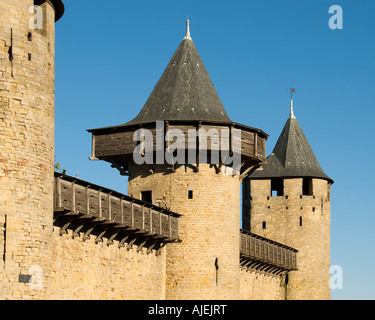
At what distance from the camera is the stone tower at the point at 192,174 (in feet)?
99.0

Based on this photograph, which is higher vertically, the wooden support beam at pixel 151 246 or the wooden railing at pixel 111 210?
the wooden railing at pixel 111 210

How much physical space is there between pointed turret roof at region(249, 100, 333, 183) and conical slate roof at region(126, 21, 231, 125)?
10391 mm

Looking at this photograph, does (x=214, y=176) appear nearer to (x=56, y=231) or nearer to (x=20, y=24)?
(x=56, y=231)

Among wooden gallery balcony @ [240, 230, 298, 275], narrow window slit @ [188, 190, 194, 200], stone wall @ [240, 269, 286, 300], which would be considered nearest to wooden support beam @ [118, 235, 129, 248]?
narrow window slit @ [188, 190, 194, 200]

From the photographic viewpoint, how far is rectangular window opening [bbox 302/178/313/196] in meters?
42.7

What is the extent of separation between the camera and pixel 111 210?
26625 millimetres

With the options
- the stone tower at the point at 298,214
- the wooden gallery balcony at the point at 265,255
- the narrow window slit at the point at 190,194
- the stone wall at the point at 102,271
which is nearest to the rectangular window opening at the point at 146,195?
the narrow window slit at the point at 190,194

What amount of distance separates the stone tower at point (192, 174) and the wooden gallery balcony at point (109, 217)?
76 cm

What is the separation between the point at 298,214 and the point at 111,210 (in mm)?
17143

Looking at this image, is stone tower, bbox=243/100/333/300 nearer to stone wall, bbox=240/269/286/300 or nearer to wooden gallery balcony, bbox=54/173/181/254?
stone wall, bbox=240/269/286/300

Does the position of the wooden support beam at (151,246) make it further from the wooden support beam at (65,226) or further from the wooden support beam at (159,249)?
the wooden support beam at (65,226)

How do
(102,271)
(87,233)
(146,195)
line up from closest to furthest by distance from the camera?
(87,233) < (102,271) < (146,195)

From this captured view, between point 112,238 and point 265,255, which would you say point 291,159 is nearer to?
point 265,255

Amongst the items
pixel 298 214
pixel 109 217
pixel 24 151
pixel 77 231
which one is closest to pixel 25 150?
pixel 24 151
